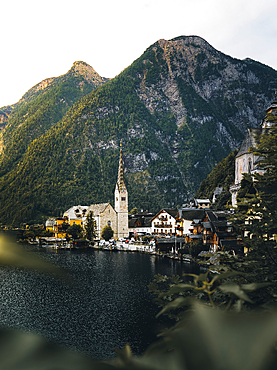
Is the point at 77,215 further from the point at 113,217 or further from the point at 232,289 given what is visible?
the point at 232,289

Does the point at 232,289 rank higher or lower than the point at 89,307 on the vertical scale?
higher

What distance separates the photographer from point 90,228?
86562mm

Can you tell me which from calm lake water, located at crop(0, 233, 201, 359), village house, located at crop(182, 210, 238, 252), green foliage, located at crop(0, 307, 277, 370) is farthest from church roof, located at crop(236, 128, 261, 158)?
green foliage, located at crop(0, 307, 277, 370)

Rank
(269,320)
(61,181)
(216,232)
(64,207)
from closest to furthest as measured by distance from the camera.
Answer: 1. (269,320)
2. (216,232)
3. (64,207)
4. (61,181)

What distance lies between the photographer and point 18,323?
23.9m

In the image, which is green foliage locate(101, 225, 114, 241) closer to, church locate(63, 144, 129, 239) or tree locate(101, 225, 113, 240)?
tree locate(101, 225, 113, 240)

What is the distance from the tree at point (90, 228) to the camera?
8606 cm

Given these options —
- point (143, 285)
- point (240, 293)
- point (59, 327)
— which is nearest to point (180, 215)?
point (143, 285)

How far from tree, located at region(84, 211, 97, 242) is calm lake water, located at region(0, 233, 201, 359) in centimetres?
3823

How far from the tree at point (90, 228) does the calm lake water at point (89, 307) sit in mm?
38232

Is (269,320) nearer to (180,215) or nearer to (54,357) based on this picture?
(54,357)

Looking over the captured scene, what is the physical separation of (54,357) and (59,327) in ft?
83.1

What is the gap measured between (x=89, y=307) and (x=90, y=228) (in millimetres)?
59076

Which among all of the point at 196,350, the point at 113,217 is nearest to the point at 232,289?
the point at 196,350
